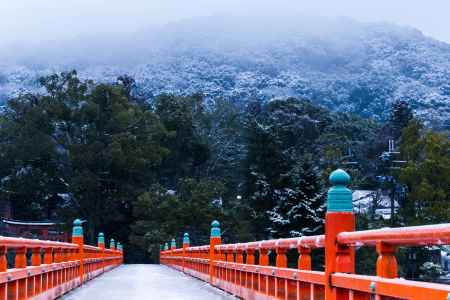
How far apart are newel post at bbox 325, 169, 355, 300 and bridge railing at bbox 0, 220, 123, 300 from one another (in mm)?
3302

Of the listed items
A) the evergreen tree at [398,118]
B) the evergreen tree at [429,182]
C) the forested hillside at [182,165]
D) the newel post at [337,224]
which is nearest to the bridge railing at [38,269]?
the newel post at [337,224]

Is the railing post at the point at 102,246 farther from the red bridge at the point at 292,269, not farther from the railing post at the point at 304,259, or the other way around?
the railing post at the point at 304,259

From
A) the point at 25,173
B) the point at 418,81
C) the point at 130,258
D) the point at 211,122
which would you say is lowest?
the point at 130,258

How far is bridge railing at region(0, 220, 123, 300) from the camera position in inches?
336

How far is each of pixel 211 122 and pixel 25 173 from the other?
86.9 feet

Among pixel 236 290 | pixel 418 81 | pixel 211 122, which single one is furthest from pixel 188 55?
pixel 236 290

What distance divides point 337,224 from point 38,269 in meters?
5.40

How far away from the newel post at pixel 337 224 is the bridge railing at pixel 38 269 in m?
3.30

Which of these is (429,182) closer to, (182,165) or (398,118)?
(398,118)

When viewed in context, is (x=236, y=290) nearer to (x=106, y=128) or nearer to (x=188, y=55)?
A: (x=106, y=128)

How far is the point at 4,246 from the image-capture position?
834 centimetres

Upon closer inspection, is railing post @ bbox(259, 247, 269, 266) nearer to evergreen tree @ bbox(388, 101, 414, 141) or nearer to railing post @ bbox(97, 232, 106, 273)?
railing post @ bbox(97, 232, 106, 273)

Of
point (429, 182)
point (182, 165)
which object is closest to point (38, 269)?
point (429, 182)

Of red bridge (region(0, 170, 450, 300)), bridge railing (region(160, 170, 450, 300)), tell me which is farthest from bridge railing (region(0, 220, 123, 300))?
bridge railing (region(160, 170, 450, 300))
